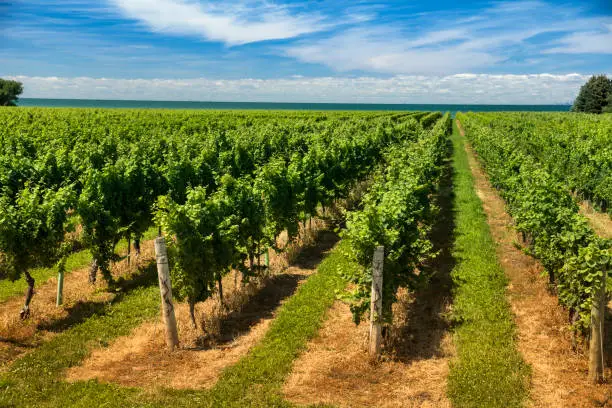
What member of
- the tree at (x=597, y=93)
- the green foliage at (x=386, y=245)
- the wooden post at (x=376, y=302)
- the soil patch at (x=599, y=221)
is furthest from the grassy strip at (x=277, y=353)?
the tree at (x=597, y=93)

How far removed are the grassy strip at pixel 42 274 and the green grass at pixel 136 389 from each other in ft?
9.42

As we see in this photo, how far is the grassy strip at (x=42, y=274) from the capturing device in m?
12.3

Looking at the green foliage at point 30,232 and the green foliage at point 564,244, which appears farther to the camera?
the green foliage at point 30,232

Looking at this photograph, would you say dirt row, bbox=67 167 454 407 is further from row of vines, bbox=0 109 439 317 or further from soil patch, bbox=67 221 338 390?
row of vines, bbox=0 109 439 317

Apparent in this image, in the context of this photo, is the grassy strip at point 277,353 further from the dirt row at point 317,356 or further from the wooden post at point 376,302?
the wooden post at point 376,302

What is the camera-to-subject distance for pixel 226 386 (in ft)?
26.7

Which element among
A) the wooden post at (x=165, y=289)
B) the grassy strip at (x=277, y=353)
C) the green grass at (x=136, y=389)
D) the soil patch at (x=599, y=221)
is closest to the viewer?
the green grass at (x=136, y=389)

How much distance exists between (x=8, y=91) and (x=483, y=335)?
138010 millimetres

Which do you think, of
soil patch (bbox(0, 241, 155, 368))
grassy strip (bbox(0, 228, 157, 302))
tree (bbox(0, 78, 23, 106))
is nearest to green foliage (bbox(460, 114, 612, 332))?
soil patch (bbox(0, 241, 155, 368))

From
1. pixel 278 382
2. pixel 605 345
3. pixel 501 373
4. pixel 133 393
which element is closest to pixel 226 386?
→ pixel 278 382

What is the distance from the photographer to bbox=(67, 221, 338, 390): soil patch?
28.0 feet

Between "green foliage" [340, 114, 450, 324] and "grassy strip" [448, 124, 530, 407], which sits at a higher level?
"green foliage" [340, 114, 450, 324]

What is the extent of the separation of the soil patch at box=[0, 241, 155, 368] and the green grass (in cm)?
37

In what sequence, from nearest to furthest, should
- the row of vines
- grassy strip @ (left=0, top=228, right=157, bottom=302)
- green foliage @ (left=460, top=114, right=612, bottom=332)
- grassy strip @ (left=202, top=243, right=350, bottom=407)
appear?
grassy strip @ (left=202, top=243, right=350, bottom=407), green foliage @ (left=460, top=114, right=612, bottom=332), the row of vines, grassy strip @ (left=0, top=228, right=157, bottom=302)
